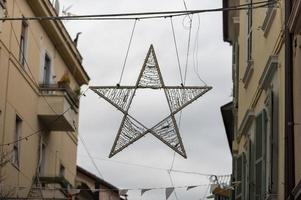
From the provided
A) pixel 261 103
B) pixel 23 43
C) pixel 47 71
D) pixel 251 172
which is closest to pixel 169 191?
pixel 251 172

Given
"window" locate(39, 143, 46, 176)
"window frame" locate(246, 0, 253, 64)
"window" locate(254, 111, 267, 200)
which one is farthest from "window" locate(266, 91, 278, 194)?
"window" locate(39, 143, 46, 176)

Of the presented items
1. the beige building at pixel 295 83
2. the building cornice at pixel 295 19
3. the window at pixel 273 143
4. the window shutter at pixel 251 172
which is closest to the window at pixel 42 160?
the window shutter at pixel 251 172

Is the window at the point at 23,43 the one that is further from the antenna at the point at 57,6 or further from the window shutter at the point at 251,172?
the window shutter at the point at 251,172

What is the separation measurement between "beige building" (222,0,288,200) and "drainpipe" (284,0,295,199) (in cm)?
11

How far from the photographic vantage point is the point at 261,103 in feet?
45.8

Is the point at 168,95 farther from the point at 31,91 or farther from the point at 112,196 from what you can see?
the point at 112,196

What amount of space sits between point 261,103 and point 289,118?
9.73ft

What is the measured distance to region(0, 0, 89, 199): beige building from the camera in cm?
2123

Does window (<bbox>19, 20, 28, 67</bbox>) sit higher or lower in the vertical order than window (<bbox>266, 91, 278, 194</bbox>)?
higher

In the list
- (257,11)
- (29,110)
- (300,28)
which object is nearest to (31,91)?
(29,110)

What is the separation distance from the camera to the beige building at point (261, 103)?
11.8 m

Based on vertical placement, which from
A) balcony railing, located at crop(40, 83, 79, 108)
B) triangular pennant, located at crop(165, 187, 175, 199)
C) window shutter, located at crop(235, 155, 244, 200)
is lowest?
triangular pennant, located at crop(165, 187, 175, 199)

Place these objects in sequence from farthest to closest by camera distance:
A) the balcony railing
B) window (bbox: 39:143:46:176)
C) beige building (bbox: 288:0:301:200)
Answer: window (bbox: 39:143:46:176), the balcony railing, beige building (bbox: 288:0:301:200)

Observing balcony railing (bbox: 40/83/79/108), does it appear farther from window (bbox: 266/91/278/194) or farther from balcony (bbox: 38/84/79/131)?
window (bbox: 266/91/278/194)
